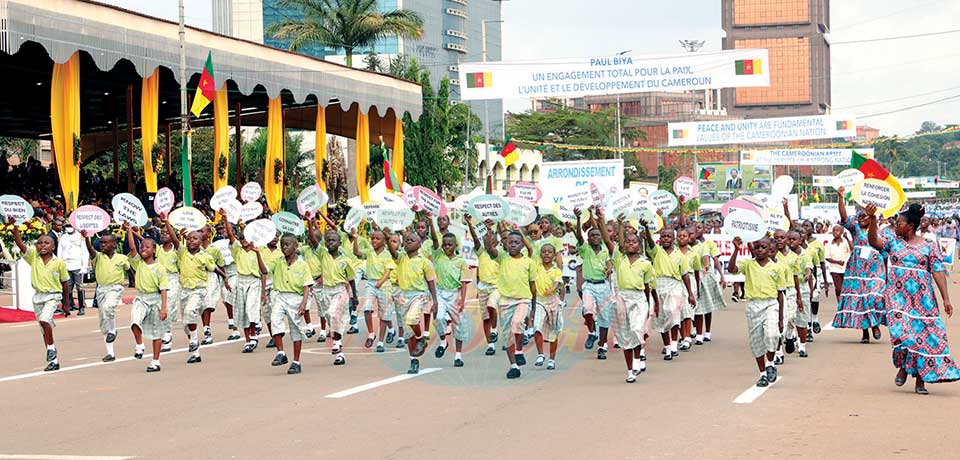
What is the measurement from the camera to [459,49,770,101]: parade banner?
2344 centimetres

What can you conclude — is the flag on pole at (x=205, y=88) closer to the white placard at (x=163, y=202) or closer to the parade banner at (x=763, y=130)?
the parade banner at (x=763, y=130)

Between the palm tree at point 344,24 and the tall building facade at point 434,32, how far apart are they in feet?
161

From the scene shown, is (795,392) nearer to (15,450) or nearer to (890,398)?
(890,398)

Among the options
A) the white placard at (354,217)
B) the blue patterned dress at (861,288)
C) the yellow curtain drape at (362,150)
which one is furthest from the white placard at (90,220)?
the yellow curtain drape at (362,150)

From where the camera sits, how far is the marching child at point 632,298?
12.8 m

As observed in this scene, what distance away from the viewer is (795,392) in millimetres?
11523

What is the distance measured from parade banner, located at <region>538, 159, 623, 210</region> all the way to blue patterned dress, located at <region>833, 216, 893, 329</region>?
36.3 feet

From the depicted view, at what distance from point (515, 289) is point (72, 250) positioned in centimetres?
1278

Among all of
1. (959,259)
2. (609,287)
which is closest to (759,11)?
(959,259)

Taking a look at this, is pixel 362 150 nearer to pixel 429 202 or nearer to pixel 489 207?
pixel 429 202

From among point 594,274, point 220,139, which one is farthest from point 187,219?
point 220,139

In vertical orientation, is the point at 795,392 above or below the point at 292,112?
below

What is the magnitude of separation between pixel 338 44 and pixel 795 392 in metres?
37.9

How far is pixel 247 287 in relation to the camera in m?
16.2
